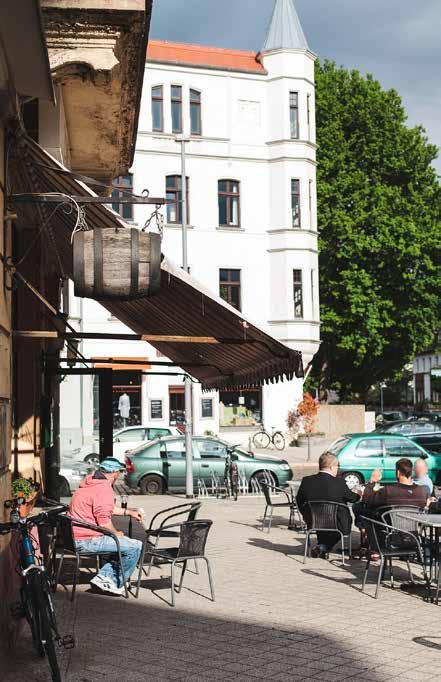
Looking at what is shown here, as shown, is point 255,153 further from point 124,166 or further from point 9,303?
point 9,303

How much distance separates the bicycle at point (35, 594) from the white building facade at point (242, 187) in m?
33.2

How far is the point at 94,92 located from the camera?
38.7 ft

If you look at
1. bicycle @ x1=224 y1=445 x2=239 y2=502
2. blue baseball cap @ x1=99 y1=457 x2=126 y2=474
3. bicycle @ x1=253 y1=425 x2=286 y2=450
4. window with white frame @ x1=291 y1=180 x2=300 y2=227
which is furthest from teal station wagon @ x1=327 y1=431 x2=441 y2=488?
window with white frame @ x1=291 y1=180 x2=300 y2=227

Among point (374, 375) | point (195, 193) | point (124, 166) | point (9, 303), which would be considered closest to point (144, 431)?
point (195, 193)

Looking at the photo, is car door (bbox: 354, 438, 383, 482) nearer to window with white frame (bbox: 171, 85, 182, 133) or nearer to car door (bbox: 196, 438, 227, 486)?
car door (bbox: 196, 438, 227, 486)

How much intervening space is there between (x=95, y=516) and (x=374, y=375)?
38891 mm

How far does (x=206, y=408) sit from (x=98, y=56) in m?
31.8

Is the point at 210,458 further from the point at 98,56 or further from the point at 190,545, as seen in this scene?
the point at 98,56

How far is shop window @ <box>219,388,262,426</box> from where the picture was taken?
138ft

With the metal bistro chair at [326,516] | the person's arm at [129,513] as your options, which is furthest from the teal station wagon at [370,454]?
the person's arm at [129,513]

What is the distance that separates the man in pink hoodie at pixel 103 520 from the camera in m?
10.1

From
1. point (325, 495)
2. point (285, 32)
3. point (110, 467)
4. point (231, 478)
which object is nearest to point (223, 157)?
point (285, 32)

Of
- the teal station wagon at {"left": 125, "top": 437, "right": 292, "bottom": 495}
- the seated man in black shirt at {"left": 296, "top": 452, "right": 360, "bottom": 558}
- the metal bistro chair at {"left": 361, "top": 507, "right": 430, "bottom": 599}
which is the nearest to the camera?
the metal bistro chair at {"left": 361, "top": 507, "right": 430, "bottom": 599}

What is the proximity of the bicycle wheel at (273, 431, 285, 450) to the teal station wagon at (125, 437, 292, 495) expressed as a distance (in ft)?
53.1
